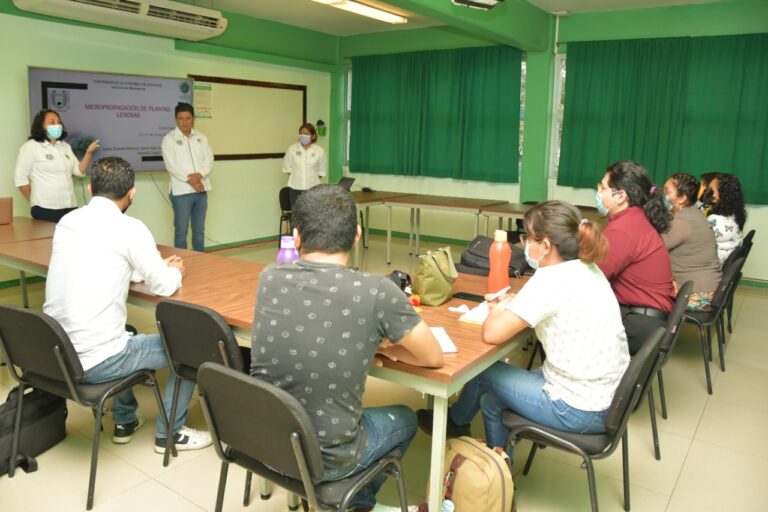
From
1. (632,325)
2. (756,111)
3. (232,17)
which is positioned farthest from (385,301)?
(232,17)

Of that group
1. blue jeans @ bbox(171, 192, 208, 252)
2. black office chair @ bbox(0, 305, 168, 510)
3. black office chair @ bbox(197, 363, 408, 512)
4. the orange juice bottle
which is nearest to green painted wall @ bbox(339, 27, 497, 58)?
blue jeans @ bbox(171, 192, 208, 252)

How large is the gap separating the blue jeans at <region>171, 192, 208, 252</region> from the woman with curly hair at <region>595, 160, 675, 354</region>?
4.45 meters

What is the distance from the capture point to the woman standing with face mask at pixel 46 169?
15.6ft

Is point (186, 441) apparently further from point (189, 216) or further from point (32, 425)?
point (189, 216)

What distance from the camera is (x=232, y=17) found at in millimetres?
6949

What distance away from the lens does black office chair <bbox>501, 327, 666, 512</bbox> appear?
1880 millimetres

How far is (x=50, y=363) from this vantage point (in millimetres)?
2195

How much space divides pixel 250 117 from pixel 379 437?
20.5ft

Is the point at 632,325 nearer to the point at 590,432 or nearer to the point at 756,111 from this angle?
the point at 590,432

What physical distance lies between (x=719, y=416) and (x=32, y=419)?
333 cm

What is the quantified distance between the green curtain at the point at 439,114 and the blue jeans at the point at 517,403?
17.5ft

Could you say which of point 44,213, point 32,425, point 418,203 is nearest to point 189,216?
point 44,213

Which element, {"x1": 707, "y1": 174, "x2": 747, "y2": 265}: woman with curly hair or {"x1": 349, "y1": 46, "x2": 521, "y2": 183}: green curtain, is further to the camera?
{"x1": 349, "y1": 46, "x2": 521, "y2": 183}: green curtain

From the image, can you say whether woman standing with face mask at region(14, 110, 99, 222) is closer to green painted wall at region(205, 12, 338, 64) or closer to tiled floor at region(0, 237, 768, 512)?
tiled floor at region(0, 237, 768, 512)
